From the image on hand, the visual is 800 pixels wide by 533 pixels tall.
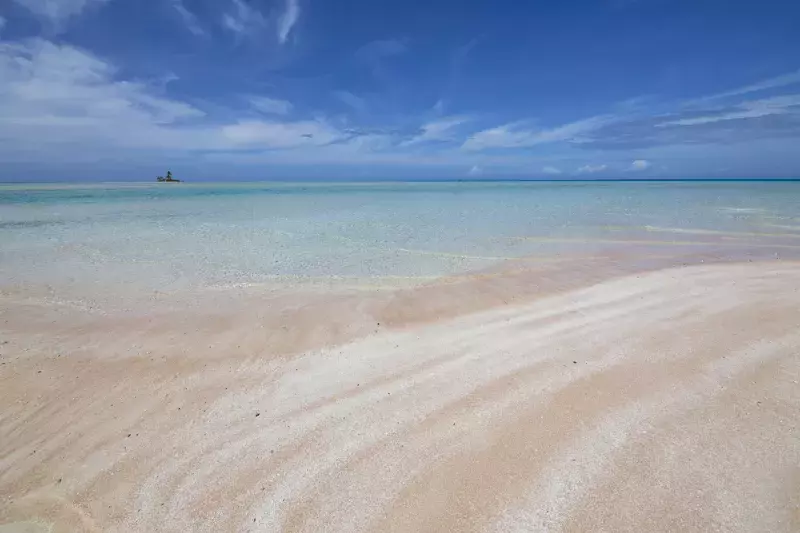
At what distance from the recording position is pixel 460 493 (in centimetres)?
257

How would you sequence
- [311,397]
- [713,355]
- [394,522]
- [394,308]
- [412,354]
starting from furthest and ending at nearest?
[394,308] < [412,354] < [713,355] < [311,397] < [394,522]

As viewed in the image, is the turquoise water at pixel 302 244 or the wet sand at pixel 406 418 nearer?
the wet sand at pixel 406 418

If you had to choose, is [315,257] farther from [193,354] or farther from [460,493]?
[460,493]

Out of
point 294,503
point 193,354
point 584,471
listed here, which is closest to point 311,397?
point 294,503

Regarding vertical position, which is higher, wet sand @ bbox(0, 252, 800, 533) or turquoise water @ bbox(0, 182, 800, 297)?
turquoise water @ bbox(0, 182, 800, 297)

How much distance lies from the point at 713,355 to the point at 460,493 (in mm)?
3421

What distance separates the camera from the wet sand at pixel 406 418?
248cm

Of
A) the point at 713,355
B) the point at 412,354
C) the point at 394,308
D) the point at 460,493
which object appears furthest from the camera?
the point at 394,308

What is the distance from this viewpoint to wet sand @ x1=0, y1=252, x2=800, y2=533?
2.48 meters

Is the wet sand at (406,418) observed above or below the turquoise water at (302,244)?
below

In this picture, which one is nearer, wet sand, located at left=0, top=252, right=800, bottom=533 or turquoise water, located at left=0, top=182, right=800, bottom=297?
wet sand, located at left=0, top=252, right=800, bottom=533

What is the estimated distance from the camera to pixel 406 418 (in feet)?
11.0

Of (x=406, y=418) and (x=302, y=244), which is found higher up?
(x=302, y=244)

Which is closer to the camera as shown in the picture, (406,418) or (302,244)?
(406,418)
